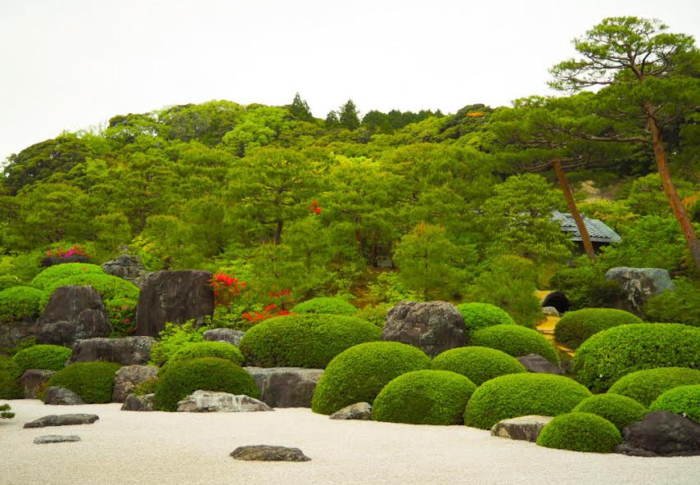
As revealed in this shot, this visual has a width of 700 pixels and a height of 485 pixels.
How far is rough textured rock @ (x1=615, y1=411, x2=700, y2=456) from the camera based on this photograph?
6.38 meters

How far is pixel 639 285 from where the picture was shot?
69.3ft

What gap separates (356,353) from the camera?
34.4 ft

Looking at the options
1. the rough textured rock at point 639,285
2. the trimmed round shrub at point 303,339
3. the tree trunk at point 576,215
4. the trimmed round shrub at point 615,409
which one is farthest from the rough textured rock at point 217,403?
the tree trunk at point 576,215

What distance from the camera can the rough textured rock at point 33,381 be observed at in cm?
1382

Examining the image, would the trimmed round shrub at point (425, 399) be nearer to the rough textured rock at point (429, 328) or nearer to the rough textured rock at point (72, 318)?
the rough textured rock at point (429, 328)

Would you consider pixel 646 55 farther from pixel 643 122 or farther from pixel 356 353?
pixel 356 353

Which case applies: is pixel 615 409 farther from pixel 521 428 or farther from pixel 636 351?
pixel 636 351

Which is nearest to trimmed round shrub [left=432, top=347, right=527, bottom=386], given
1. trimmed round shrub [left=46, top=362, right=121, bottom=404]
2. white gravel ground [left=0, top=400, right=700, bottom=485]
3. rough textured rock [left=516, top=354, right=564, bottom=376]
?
rough textured rock [left=516, top=354, right=564, bottom=376]

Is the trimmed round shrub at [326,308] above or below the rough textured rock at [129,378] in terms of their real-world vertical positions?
above

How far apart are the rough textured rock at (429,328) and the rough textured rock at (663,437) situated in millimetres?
6143

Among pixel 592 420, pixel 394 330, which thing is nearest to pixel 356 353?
pixel 394 330

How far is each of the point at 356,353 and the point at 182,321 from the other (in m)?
8.27

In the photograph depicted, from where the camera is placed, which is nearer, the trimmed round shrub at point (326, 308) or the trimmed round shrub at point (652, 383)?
the trimmed round shrub at point (652, 383)

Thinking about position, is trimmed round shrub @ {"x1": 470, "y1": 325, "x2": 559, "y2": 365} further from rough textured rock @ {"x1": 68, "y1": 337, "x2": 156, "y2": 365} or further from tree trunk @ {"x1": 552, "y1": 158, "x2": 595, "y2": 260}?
tree trunk @ {"x1": 552, "y1": 158, "x2": 595, "y2": 260}
